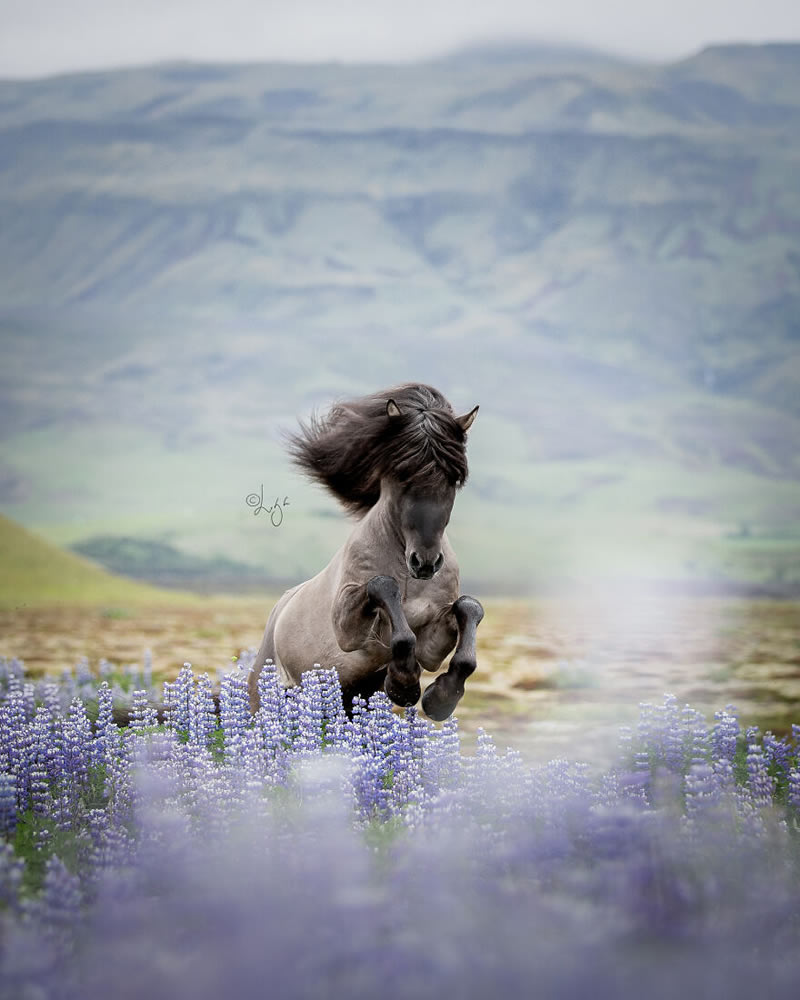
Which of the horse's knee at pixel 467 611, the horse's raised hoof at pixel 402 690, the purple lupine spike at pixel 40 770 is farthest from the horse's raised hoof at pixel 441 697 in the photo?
the purple lupine spike at pixel 40 770

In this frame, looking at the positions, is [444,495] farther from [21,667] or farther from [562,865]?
[21,667]

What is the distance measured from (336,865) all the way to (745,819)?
1.66 m

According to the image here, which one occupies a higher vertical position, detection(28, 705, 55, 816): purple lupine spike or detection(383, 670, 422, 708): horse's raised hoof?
detection(383, 670, 422, 708): horse's raised hoof

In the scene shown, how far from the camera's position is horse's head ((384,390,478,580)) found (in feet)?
11.3

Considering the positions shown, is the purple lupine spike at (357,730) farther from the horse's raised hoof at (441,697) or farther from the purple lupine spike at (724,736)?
the purple lupine spike at (724,736)

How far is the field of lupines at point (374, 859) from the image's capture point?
2365 millimetres

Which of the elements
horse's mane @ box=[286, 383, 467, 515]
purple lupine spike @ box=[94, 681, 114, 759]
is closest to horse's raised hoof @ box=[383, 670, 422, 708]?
horse's mane @ box=[286, 383, 467, 515]

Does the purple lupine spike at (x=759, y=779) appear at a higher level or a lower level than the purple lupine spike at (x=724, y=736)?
lower

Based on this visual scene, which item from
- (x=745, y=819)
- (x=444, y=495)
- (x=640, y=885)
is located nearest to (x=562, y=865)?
(x=640, y=885)

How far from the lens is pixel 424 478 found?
347 cm

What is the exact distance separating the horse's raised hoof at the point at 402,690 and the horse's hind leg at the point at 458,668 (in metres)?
0.12

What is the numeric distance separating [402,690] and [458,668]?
0.22 meters

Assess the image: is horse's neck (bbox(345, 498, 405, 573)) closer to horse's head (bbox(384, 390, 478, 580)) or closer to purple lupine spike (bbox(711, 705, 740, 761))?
horse's head (bbox(384, 390, 478, 580))

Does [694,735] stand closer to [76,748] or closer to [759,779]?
[759,779]
